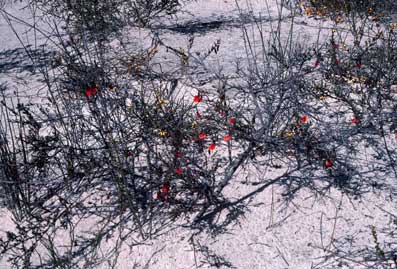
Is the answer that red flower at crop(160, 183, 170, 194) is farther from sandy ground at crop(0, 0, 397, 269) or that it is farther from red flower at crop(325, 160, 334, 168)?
red flower at crop(325, 160, 334, 168)

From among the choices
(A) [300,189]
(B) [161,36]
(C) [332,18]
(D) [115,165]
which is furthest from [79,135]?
(C) [332,18]

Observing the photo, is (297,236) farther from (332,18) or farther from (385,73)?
(332,18)

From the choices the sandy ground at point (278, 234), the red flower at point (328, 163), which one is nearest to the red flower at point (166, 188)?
the sandy ground at point (278, 234)

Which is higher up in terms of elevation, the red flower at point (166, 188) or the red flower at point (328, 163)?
the red flower at point (328, 163)

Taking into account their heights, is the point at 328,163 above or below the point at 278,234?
above

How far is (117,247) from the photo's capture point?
2.65m

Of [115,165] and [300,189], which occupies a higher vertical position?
[115,165]

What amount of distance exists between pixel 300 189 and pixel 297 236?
32 cm

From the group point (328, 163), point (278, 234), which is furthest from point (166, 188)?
point (328, 163)

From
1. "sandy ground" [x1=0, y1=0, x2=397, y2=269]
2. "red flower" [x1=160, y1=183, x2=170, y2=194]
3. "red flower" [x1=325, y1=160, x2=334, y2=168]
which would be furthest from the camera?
"red flower" [x1=325, y1=160, x2=334, y2=168]

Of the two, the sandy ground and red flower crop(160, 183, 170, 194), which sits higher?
red flower crop(160, 183, 170, 194)

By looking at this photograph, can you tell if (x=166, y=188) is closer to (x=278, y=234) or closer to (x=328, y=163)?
(x=278, y=234)

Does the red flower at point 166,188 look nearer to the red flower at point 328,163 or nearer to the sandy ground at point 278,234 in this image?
the sandy ground at point 278,234

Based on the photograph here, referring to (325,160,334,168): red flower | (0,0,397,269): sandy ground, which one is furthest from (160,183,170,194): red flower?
(325,160,334,168): red flower
